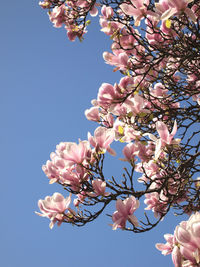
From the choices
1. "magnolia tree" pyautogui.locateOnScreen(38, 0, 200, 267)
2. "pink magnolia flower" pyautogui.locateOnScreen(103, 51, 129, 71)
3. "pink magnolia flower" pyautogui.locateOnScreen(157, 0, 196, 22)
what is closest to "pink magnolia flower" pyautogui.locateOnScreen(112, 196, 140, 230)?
"magnolia tree" pyautogui.locateOnScreen(38, 0, 200, 267)

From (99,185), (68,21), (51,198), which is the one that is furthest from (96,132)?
(68,21)

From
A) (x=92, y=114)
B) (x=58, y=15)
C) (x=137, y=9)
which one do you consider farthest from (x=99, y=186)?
(x=58, y=15)

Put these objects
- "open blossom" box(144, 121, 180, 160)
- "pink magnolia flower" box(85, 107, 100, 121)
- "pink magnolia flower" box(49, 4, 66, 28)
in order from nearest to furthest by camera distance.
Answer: "open blossom" box(144, 121, 180, 160), "pink magnolia flower" box(85, 107, 100, 121), "pink magnolia flower" box(49, 4, 66, 28)

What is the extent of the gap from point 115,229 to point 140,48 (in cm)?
233

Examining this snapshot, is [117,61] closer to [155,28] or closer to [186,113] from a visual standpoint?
[155,28]

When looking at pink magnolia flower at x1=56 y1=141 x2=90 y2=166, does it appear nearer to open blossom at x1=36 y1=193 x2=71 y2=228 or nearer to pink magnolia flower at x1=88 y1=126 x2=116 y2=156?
pink magnolia flower at x1=88 y1=126 x2=116 y2=156

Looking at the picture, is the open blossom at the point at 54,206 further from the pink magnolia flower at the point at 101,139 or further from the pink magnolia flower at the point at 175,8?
the pink magnolia flower at the point at 175,8

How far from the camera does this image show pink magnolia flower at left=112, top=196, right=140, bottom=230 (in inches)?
91.6

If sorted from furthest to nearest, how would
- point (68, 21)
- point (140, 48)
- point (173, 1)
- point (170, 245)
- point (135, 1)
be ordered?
point (68, 21)
point (140, 48)
point (170, 245)
point (135, 1)
point (173, 1)

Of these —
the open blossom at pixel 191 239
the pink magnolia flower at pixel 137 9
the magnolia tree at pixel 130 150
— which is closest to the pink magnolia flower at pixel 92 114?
the magnolia tree at pixel 130 150

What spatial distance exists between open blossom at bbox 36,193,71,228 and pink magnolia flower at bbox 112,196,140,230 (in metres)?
0.44

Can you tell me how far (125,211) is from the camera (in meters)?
2.33

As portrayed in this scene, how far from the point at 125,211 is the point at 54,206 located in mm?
622

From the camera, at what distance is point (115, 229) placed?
234 cm
